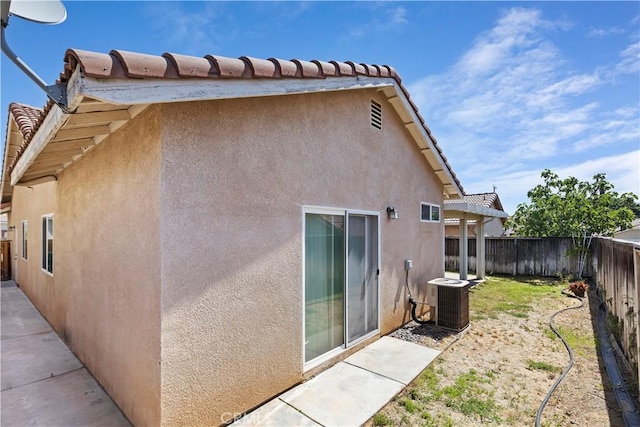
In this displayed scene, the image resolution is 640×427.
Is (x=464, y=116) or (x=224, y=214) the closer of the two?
(x=224, y=214)

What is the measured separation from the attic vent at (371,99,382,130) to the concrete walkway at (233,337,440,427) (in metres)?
5.36

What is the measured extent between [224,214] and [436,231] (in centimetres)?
824

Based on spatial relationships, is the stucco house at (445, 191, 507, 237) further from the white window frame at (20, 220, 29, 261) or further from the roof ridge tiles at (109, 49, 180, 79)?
the white window frame at (20, 220, 29, 261)

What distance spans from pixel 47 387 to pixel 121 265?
9.54 ft

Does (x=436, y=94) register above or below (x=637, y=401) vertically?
above

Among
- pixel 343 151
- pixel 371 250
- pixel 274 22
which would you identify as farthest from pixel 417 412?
pixel 274 22

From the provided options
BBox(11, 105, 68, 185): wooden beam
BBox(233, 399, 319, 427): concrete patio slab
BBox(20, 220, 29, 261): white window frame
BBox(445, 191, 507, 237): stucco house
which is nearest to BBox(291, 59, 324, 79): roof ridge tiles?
BBox(11, 105, 68, 185): wooden beam

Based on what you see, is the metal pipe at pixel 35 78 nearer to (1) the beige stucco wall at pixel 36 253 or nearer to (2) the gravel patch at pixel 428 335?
(1) the beige stucco wall at pixel 36 253

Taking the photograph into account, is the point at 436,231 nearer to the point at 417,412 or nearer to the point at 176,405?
the point at 417,412

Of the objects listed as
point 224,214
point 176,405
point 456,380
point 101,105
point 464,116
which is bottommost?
point 456,380

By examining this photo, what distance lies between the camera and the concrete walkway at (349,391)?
4.40 metres

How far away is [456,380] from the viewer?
5648 mm

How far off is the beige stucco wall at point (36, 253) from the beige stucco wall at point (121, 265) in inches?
94.8

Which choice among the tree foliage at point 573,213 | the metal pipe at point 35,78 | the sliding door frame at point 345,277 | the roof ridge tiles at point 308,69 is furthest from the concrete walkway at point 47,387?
the tree foliage at point 573,213
